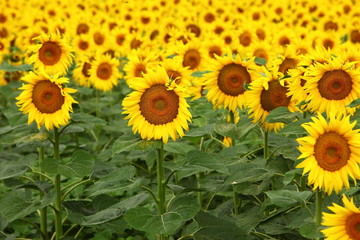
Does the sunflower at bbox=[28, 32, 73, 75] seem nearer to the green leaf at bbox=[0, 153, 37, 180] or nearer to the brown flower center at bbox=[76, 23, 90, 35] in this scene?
the green leaf at bbox=[0, 153, 37, 180]

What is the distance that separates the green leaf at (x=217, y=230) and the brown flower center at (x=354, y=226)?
3.76 ft

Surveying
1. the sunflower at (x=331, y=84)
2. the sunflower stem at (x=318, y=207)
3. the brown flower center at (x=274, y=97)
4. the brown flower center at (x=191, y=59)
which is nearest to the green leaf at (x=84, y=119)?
the brown flower center at (x=274, y=97)

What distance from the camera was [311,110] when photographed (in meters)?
3.94

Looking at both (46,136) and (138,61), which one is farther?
(138,61)

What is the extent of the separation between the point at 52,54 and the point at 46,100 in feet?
3.97

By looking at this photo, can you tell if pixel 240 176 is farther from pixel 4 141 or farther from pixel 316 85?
pixel 4 141

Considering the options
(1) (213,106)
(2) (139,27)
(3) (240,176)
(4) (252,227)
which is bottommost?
(4) (252,227)

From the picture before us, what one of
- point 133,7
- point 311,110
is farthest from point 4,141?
point 133,7

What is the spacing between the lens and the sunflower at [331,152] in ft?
10.8

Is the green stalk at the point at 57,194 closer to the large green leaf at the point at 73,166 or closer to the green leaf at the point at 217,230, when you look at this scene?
the large green leaf at the point at 73,166

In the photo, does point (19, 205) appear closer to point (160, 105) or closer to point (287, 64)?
point (160, 105)

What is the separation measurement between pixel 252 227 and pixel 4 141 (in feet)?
5.42

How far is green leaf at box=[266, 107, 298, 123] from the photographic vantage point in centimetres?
396

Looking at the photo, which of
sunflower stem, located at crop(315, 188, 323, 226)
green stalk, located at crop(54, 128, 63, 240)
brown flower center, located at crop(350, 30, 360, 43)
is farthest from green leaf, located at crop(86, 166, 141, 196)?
brown flower center, located at crop(350, 30, 360, 43)
